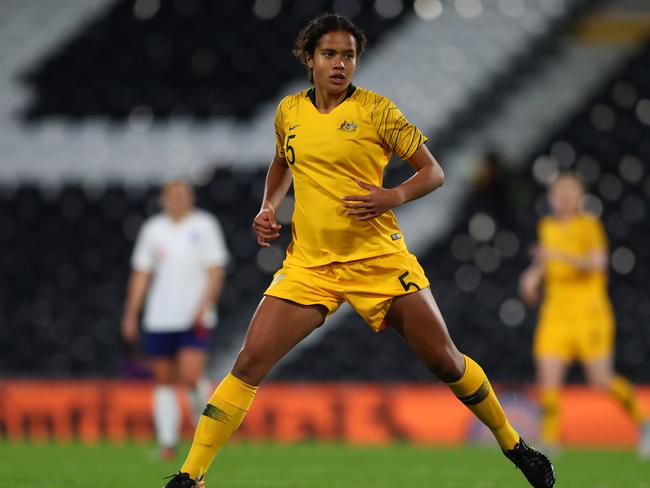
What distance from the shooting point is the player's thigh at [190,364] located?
9.38m

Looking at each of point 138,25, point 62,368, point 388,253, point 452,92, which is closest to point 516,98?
point 452,92

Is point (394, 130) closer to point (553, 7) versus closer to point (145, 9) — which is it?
point (553, 7)

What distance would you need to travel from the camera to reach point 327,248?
527 cm

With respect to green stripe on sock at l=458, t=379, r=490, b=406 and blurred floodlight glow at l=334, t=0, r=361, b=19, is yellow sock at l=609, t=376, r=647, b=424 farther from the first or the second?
blurred floodlight glow at l=334, t=0, r=361, b=19

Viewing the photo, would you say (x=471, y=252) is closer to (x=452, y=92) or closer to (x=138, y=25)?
(x=452, y=92)

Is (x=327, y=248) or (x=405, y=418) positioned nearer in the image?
(x=327, y=248)

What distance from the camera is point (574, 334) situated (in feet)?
32.6

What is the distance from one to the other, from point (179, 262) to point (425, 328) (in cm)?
456

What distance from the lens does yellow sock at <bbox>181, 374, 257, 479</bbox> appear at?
16.9ft

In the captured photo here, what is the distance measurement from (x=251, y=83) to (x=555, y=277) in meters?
5.57

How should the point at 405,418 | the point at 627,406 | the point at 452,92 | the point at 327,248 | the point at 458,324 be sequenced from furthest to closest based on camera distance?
the point at 452,92
the point at 458,324
the point at 405,418
the point at 627,406
the point at 327,248

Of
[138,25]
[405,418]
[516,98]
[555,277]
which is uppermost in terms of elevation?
[138,25]

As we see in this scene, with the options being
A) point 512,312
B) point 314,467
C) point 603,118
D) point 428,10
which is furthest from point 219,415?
point 428,10

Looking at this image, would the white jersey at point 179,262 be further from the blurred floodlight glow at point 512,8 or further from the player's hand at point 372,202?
the blurred floodlight glow at point 512,8
